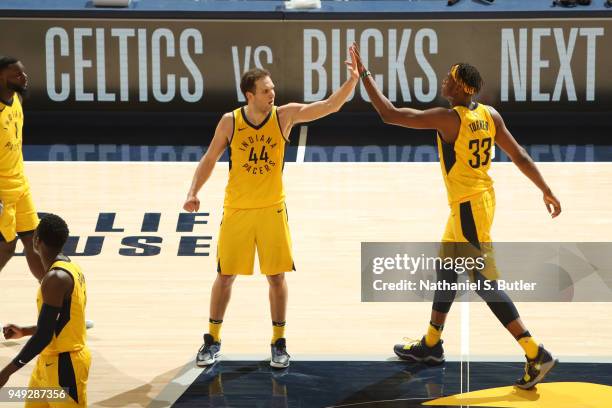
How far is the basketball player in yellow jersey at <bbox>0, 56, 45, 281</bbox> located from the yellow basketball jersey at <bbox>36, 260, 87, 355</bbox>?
8.72 feet

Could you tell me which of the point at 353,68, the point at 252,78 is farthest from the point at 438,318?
the point at 252,78

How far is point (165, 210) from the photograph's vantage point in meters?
12.1

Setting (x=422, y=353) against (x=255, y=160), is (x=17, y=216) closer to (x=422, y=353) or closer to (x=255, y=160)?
(x=255, y=160)

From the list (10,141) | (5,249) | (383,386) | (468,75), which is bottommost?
(383,386)

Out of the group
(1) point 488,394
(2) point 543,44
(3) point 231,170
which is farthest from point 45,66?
(1) point 488,394

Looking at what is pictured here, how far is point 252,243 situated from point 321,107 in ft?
3.11

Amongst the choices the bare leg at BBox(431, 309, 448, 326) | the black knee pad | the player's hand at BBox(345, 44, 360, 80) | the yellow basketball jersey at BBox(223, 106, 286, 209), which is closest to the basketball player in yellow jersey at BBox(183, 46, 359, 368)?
the yellow basketball jersey at BBox(223, 106, 286, 209)

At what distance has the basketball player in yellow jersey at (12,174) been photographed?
8398mm

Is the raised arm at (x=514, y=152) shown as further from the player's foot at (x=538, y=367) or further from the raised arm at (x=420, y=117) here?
the player's foot at (x=538, y=367)

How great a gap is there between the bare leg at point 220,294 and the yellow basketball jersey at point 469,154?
4.90 feet

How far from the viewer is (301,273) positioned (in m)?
10.2

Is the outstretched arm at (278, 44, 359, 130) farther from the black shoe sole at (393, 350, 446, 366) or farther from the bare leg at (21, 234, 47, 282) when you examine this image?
the bare leg at (21, 234, 47, 282)

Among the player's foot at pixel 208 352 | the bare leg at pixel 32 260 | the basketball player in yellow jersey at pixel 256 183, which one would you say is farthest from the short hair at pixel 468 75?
the bare leg at pixel 32 260

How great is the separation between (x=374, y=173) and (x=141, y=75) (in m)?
3.87
